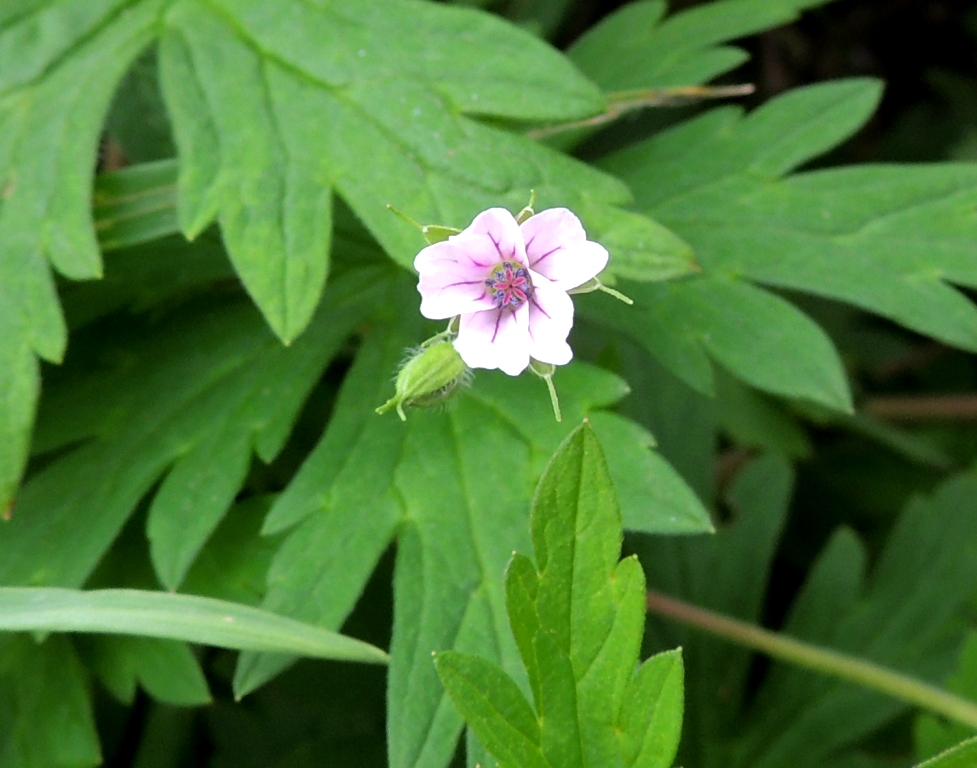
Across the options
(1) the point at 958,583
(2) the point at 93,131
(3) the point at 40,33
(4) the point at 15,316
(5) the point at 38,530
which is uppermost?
(3) the point at 40,33

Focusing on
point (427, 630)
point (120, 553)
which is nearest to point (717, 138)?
point (427, 630)

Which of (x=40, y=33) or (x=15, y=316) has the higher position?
(x=40, y=33)

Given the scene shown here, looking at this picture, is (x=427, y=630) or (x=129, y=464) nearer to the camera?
(x=427, y=630)

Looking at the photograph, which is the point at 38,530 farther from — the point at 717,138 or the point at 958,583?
the point at 958,583

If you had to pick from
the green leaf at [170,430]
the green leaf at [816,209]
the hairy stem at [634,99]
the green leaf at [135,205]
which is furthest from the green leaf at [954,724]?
the green leaf at [135,205]

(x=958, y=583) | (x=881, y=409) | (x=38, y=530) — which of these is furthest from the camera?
(x=881, y=409)

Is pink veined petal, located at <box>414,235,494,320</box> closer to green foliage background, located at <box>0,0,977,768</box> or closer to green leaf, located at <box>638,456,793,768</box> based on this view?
green foliage background, located at <box>0,0,977,768</box>

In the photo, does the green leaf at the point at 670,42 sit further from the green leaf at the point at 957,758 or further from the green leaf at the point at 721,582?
the green leaf at the point at 957,758

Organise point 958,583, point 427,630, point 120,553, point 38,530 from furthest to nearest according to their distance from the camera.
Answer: point 958,583, point 120,553, point 38,530, point 427,630
